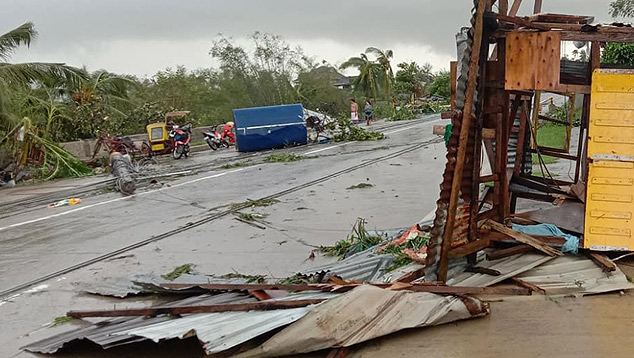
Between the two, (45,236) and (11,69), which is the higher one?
(11,69)

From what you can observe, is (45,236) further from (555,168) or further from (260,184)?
(555,168)

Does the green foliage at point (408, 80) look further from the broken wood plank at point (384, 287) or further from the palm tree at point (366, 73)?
the broken wood plank at point (384, 287)

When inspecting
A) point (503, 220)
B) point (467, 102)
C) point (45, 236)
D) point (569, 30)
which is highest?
point (569, 30)

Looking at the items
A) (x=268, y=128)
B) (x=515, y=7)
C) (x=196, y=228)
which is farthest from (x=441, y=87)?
(x=515, y=7)

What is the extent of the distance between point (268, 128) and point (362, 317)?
1948 centimetres

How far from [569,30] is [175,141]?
18.3m

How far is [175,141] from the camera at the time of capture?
2186 centimetres

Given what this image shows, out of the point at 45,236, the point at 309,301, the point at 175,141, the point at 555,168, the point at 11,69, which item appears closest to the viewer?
the point at 309,301

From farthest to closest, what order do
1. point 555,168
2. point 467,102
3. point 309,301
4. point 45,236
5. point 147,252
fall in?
point 555,168, point 45,236, point 147,252, point 467,102, point 309,301

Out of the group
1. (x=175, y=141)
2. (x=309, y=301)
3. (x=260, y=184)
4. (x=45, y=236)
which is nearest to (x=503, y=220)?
(x=309, y=301)

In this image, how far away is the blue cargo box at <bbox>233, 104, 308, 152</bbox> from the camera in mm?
23047

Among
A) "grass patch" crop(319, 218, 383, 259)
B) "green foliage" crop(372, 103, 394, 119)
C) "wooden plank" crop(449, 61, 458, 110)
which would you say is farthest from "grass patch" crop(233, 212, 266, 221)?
"green foliage" crop(372, 103, 394, 119)

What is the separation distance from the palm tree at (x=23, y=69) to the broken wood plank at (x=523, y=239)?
16.8 metres

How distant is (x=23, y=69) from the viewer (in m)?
20.0
